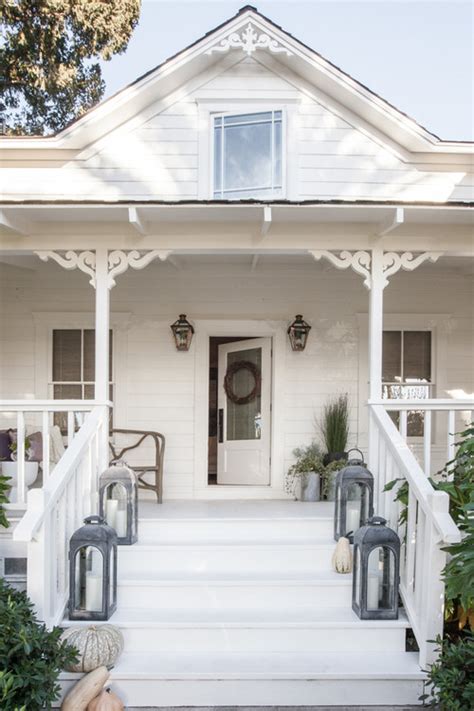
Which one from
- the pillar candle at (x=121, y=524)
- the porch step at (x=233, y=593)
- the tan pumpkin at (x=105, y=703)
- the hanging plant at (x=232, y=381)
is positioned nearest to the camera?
the tan pumpkin at (x=105, y=703)

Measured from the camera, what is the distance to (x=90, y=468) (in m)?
4.89

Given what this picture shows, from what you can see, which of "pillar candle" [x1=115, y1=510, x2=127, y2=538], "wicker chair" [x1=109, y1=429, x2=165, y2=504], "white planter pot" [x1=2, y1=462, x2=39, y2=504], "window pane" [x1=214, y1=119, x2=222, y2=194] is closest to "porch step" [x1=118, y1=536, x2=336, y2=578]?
"pillar candle" [x1=115, y1=510, x2=127, y2=538]

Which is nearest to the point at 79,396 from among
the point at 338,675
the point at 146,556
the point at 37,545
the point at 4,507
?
the point at 4,507

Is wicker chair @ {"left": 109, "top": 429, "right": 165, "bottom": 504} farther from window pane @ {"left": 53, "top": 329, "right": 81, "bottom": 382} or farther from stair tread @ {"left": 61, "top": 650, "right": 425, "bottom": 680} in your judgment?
stair tread @ {"left": 61, "top": 650, "right": 425, "bottom": 680}

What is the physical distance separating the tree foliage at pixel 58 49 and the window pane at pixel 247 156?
9.44 m

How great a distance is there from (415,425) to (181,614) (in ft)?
14.4

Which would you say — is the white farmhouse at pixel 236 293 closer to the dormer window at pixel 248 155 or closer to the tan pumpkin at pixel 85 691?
the dormer window at pixel 248 155

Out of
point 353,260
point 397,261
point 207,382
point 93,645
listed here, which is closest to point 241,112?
point 353,260

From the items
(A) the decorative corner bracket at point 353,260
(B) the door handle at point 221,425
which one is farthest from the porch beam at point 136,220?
(B) the door handle at point 221,425

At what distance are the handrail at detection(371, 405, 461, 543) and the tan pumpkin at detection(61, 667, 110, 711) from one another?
2.23 m

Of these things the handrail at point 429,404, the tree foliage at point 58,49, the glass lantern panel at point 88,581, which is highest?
the tree foliage at point 58,49

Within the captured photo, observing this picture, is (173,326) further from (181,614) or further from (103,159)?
(181,614)

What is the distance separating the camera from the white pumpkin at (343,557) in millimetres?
4535

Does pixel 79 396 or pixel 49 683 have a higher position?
pixel 79 396
